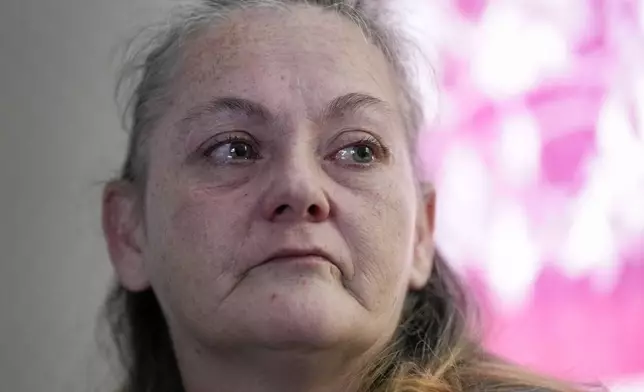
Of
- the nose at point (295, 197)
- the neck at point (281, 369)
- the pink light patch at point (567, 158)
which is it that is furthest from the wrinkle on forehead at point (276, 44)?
the pink light patch at point (567, 158)

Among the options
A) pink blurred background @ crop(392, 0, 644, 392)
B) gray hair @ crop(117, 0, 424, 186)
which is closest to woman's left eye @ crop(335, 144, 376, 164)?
gray hair @ crop(117, 0, 424, 186)

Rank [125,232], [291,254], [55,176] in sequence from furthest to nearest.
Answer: [55,176]
[125,232]
[291,254]

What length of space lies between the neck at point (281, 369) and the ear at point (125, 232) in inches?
5.6

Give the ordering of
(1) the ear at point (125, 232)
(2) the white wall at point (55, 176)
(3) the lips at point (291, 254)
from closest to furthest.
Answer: (3) the lips at point (291, 254), (1) the ear at point (125, 232), (2) the white wall at point (55, 176)

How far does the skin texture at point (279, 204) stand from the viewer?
82cm

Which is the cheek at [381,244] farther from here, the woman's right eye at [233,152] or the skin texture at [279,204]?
the woman's right eye at [233,152]

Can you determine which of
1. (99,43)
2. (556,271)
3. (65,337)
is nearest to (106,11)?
(99,43)

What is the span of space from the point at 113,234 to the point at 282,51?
357mm

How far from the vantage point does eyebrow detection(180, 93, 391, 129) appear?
881mm

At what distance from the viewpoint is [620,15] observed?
4.47ft

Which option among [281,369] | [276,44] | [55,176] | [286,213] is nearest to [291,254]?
[286,213]

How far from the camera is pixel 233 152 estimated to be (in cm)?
90

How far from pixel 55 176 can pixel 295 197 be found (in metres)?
0.62

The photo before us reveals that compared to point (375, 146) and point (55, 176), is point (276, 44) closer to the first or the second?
point (375, 146)
